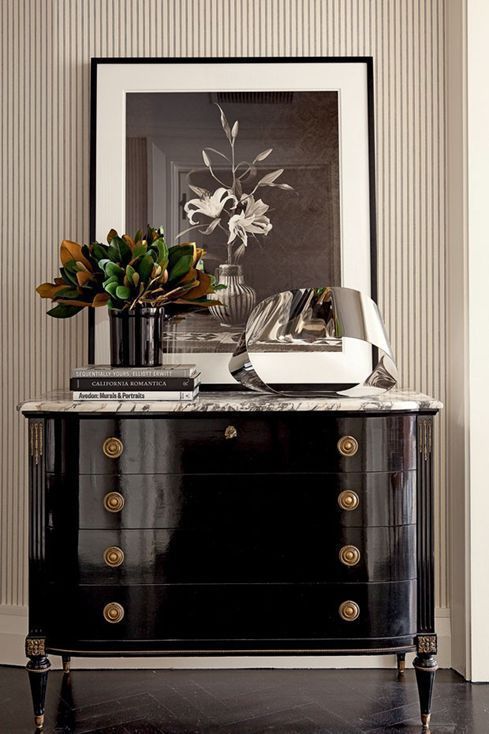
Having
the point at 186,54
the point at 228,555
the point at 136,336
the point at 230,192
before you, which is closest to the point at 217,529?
the point at 228,555

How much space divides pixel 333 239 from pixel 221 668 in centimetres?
156

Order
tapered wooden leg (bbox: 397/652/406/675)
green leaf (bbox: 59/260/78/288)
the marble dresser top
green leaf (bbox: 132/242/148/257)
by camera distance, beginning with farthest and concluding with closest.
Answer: tapered wooden leg (bbox: 397/652/406/675) < green leaf (bbox: 59/260/78/288) < green leaf (bbox: 132/242/148/257) < the marble dresser top

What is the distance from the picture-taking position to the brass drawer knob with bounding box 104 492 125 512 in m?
2.52

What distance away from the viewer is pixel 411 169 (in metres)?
3.12

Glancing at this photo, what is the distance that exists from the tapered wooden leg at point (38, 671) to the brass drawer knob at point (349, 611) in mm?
875

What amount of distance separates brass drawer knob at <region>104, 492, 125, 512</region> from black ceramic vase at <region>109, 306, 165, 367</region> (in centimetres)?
39

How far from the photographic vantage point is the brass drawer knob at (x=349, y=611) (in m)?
2.55

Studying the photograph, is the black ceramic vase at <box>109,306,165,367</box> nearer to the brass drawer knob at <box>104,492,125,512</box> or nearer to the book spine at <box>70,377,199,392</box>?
the book spine at <box>70,377,199,392</box>

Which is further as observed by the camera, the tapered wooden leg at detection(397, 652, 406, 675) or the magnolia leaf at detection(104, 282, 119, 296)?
the tapered wooden leg at detection(397, 652, 406, 675)

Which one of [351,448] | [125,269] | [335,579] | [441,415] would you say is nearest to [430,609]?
[335,579]

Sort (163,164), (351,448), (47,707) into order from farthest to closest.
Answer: (163,164)
(47,707)
(351,448)

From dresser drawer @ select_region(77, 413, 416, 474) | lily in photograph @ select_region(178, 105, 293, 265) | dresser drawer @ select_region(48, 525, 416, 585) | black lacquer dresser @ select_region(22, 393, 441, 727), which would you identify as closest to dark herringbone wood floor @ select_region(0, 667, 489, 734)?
black lacquer dresser @ select_region(22, 393, 441, 727)

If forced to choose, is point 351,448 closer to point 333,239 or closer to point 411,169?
point 333,239

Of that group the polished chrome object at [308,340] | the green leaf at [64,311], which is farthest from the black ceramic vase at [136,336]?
the polished chrome object at [308,340]
